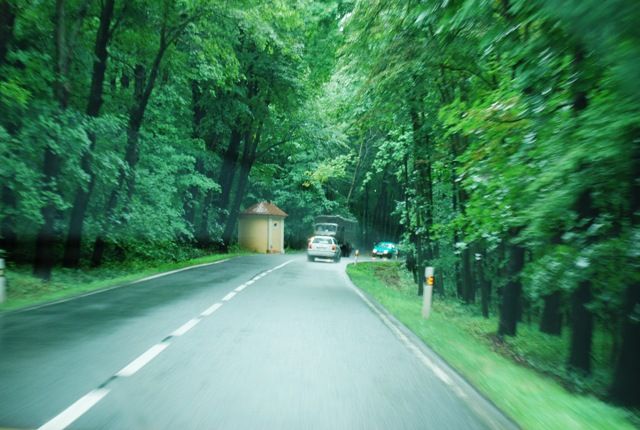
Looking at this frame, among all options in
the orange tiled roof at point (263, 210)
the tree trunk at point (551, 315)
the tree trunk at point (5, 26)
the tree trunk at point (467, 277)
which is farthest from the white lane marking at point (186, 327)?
the orange tiled roof at point (263, 210)

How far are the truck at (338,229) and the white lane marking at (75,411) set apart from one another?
129ft

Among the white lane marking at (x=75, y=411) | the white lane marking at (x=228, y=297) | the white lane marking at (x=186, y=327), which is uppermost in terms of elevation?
the white lane marking at (x=228, y=297)

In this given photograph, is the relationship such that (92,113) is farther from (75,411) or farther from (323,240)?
(323,240)

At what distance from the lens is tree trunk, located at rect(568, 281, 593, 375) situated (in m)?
9.07

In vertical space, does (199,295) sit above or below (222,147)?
below

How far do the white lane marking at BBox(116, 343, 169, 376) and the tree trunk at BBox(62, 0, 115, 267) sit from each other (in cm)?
1016

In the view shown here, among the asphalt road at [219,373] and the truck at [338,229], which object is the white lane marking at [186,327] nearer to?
the asphalt road at [219,373]

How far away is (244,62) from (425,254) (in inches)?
610

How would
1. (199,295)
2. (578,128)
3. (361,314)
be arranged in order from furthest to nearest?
(199,295) → (361,314) → (578,128)

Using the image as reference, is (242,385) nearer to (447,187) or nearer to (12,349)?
(12,349)

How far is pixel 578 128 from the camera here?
659 centimetres

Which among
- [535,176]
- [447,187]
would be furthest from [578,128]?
[447,187]

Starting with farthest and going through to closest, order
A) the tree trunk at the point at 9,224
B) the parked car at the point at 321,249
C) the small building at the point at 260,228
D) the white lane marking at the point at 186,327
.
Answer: the small building at the point at 260,228 → the parked car at the point at 321,249 → the tree trunk at the point at 9,224 → the white lane marking at the point at 186,327

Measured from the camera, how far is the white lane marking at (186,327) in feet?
27.8
